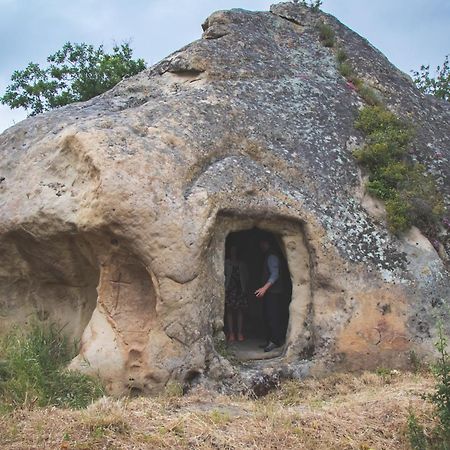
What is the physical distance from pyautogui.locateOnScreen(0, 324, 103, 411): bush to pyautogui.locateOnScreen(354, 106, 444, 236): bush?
192 inches

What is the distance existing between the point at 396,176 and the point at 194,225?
3616mm

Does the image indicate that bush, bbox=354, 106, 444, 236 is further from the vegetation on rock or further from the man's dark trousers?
the man's dark trousers

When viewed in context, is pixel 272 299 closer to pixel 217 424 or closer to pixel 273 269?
pixel 273 269

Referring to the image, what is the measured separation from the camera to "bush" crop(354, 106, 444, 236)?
10.1m

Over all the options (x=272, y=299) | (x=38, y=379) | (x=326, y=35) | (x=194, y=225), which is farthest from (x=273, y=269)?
(x=326, y=35)

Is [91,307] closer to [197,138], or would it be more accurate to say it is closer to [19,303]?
[19,303]

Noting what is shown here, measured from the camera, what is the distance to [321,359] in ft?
29.8

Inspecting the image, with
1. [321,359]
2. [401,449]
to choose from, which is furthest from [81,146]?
[401,449]

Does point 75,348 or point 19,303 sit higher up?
point 19,303

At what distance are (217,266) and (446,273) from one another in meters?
3.34

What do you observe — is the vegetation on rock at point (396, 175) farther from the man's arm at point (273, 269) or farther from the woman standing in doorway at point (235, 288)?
the woman standing in doorway at point (235, 288)

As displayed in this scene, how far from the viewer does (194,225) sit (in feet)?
27.7

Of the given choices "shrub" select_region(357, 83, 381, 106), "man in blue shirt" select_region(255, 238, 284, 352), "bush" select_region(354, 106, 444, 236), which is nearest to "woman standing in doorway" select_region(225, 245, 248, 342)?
"man in blue shirt" select_region(255, 238, 284, 352)

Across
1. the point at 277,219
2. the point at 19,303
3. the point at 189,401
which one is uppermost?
the point at 277,219
